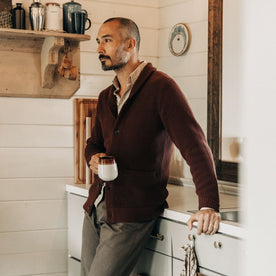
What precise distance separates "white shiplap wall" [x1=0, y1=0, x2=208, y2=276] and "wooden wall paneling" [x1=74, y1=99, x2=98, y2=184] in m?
0.04

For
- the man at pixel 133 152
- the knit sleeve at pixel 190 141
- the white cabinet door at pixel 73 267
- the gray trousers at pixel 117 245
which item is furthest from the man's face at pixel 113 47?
the white cabinet door at pixel 73 267

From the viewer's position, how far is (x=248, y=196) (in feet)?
1.05

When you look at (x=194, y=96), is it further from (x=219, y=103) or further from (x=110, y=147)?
(x=110, y=147)

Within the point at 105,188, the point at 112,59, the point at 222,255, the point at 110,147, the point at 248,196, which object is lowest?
the point at 222,255

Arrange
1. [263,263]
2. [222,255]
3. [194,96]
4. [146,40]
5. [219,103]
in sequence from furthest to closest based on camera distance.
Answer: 1. [146,40]
2. [194,96]
3. [219,103]
4. [222,255]
5. [263,263]

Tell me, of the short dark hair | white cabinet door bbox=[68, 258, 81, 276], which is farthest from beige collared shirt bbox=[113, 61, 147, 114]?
white cabinet door bbox=[68, 258, 81, 276]

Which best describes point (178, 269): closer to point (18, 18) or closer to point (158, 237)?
point (158, 237)

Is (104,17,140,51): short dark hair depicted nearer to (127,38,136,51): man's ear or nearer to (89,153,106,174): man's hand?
(127,38,136,51): man's ear

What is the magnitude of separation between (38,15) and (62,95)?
0.48m

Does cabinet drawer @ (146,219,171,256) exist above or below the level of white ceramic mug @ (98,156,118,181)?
below

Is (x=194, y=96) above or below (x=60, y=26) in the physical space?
below

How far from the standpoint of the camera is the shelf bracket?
259 cm

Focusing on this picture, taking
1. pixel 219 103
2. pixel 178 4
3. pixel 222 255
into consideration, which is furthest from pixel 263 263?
pixel 178 4

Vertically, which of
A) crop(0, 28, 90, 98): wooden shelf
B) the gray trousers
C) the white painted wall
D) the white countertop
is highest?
crop(0, 28, 90, 98): wooden shelf
